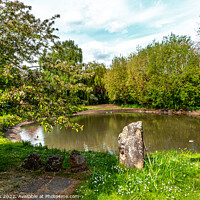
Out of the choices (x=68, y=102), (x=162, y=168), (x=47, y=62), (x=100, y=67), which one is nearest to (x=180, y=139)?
(x=162, y=168)

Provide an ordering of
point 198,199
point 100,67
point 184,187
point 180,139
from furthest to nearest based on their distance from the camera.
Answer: point 100,67 → point 180,139 → point 184,187 → point 198,199

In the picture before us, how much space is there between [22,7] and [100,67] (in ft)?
124

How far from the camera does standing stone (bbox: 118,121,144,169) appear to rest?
19.7 ft

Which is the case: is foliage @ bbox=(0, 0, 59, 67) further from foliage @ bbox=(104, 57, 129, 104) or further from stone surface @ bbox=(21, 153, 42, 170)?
foliage @ bbox=(104, 57, 129, 104)

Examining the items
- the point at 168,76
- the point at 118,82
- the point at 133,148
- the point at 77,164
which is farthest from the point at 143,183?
the point at 118,82

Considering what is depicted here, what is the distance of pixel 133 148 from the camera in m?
6.12

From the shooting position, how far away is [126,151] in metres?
6.27

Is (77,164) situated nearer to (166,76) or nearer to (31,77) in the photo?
(31,77)

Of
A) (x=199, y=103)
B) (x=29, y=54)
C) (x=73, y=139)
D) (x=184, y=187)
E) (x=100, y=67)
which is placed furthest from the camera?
(x=100, y=67)

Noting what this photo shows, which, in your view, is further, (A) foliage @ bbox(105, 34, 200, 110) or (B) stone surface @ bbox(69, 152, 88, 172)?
(A) foliage @ bbox(105, 34, 200, 110)

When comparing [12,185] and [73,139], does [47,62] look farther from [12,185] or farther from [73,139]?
[73,139]

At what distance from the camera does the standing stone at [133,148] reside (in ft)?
19.7

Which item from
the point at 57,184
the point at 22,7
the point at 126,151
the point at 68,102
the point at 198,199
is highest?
the point at 22,7

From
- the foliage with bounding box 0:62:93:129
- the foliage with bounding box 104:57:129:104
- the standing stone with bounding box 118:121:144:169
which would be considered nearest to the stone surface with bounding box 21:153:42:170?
the foliage with bounding box 0:62:93:129
